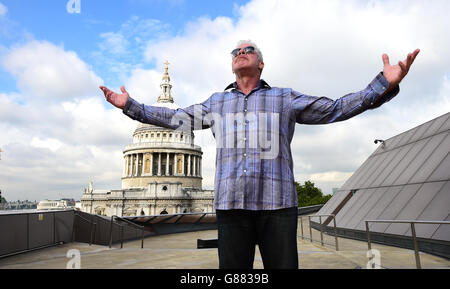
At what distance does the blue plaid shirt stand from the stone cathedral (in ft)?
208

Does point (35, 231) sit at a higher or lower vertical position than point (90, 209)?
higher

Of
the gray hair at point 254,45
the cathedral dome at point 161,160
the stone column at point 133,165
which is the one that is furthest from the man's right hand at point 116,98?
the stone column at point 133,165

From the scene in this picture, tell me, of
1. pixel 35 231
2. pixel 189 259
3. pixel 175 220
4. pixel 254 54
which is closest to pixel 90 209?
pixel 175 220

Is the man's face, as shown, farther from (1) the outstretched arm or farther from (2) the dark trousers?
(2) the dark trousers

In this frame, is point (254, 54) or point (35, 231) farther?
point (35, 231)

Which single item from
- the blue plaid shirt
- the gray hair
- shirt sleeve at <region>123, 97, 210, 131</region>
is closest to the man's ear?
the gray hair

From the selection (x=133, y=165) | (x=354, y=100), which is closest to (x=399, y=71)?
(x=354, y=100)

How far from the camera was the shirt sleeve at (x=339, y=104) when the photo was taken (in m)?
2.55

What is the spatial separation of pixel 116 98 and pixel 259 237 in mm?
1764

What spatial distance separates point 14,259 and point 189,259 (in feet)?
16.9

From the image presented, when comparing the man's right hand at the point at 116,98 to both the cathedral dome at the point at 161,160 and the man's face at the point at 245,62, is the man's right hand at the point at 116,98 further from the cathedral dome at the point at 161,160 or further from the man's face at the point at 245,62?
the cathedral dome at the point at 161,160
